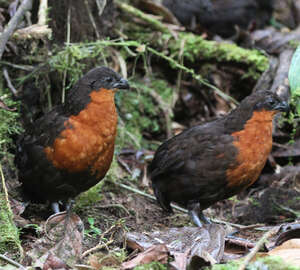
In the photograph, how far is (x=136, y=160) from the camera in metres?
5.91

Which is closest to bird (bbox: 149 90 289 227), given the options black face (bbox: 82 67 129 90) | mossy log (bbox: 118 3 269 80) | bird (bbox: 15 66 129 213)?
bird (bbox: 15 66 129 213)

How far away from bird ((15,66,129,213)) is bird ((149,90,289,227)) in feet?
2.41

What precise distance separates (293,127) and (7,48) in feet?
10.7

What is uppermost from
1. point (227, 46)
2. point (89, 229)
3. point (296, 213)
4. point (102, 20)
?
point (102, 20)

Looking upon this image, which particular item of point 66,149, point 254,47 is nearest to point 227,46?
point 254,47

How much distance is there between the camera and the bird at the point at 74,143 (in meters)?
4.07

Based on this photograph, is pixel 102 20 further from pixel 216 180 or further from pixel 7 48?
pixel 216 180

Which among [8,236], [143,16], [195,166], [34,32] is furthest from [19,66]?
[8,236]

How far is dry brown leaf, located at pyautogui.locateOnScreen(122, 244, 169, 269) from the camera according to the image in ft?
9.19

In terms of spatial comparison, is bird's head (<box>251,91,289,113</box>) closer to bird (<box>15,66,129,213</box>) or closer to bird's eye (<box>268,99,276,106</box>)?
bird's eye (<box>268,99,276,106</box>)

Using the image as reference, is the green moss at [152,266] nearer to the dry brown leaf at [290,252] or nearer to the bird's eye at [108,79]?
the dry brown leaf at [290,252]

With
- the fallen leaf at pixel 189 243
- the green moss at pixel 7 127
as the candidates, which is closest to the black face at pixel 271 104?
the fallen leaf at pixel 189 243

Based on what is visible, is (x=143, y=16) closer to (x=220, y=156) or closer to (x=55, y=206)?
(x=220, y=156)

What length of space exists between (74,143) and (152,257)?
1498 millimetres
